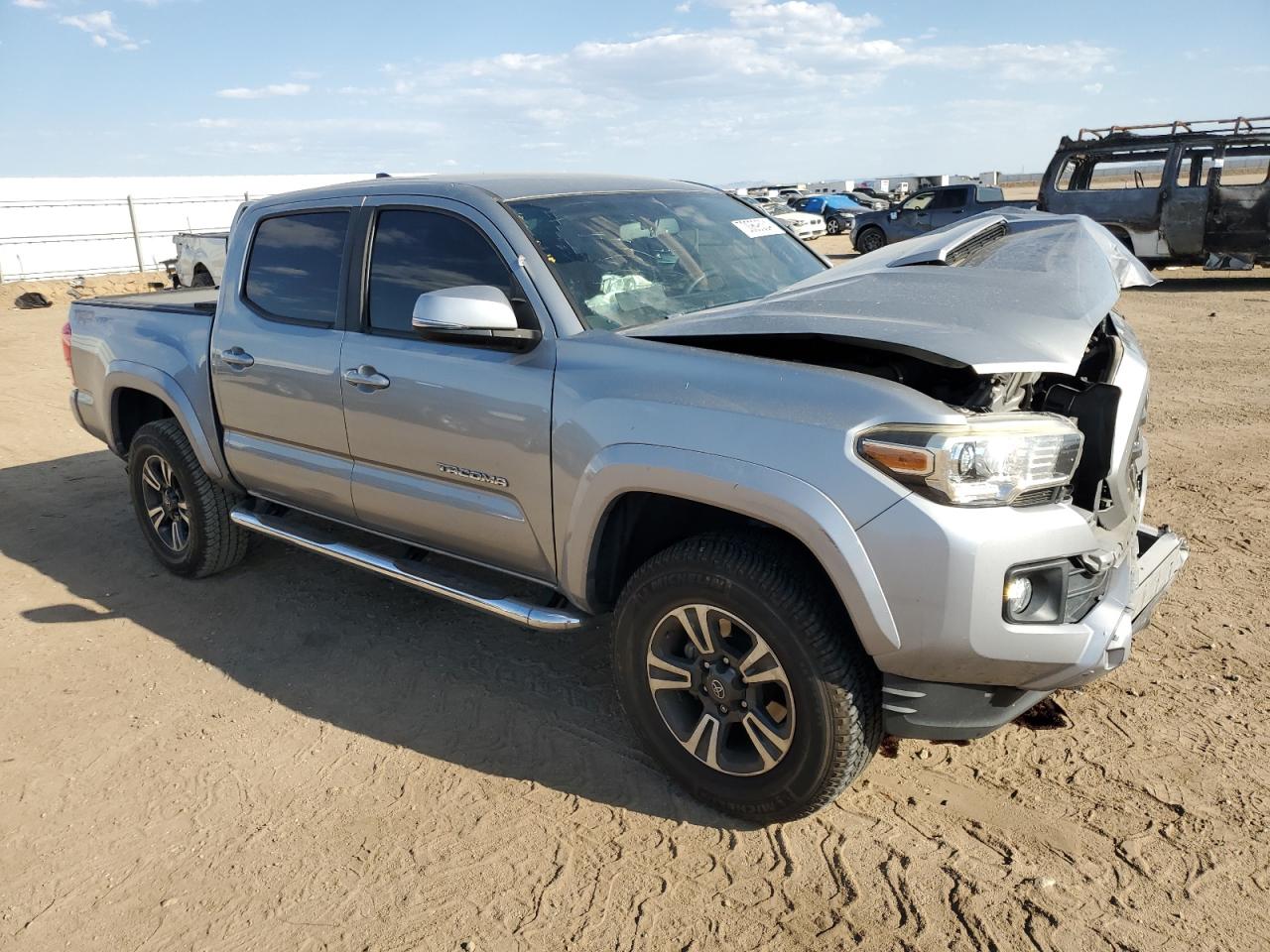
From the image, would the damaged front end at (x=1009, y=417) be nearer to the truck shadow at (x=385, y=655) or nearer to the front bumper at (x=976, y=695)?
the front bumper at (x=976, y=695)

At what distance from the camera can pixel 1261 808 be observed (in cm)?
293

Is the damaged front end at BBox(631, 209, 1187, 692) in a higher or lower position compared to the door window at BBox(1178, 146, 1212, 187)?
lower

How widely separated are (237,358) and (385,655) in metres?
1.53

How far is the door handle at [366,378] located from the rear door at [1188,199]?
1330 centimetres

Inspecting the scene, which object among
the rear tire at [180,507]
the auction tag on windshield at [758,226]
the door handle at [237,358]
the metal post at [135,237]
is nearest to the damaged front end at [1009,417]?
the auction tag on windshield at [758,226]

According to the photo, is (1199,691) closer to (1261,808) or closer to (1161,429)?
(1261,808)

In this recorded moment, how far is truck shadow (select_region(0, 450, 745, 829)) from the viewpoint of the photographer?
3.45m

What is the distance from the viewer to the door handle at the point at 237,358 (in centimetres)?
440

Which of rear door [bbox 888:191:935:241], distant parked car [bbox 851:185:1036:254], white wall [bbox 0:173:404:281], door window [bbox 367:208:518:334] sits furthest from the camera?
white wall [bbox 0:173:404:281]

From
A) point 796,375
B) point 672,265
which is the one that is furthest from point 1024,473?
point 672,265

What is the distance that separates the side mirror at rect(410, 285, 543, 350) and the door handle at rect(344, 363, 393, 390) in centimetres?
56

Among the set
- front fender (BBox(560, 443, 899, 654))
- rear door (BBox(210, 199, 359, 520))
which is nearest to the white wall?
rear door (BBox(210, 199, 359, 520))

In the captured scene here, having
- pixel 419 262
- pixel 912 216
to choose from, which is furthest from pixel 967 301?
pixel 912 216

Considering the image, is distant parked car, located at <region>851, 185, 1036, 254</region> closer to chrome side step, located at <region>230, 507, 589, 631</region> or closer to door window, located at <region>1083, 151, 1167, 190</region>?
door window, located at <region>1083, 151, 1167, 190</region>
